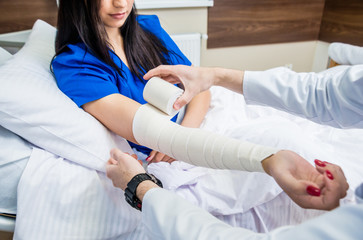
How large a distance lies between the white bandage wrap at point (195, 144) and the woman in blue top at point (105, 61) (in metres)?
0.07

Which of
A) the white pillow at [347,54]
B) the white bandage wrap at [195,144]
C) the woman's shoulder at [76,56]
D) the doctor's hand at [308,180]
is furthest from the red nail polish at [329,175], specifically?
the white pillow at [347,54]

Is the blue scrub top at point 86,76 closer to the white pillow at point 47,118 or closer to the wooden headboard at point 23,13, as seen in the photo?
the white pillow at point 47,118

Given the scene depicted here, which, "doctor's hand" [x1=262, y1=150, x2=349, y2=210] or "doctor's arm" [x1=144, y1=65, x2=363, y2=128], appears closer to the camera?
"doctor's hand" [x1=262, y1=150, x2=349, y2=210]

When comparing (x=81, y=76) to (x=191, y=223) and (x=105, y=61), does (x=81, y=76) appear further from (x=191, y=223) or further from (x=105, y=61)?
(x=191, y=223)

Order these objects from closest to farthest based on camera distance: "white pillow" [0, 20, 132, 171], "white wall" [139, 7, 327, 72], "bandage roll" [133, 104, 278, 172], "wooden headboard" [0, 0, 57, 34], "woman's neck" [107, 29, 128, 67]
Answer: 1. "bandage roll" [133, 104, 278, 172]
2. "white pillow" [0, 20, 132, 171]
3. "woman's neck" [107, 29, 128, 67]
4. "wooden headboard" [0, 0, 57, 34]
5. "white wall" [139, 7, 327, 72]

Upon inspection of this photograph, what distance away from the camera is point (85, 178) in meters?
0.83

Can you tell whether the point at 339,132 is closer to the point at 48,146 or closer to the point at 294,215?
the point at 294,215

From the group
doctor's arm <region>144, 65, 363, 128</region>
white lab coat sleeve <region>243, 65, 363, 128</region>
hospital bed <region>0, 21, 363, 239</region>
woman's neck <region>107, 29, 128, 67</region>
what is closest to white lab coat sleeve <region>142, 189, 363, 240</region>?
hospital bed <region>0, 21, 363, 239</region>

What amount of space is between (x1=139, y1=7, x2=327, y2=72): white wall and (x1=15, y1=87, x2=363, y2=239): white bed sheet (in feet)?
4.76

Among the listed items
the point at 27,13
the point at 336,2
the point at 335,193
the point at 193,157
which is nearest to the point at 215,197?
the point at 193,157

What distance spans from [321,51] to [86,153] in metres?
2.51

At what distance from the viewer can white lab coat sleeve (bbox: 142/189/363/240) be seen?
432 mm

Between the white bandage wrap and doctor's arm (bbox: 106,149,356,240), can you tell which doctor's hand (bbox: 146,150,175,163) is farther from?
doctor's arm (bbox: 106,149,356,240)

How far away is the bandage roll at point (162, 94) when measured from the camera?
838 millimetres
